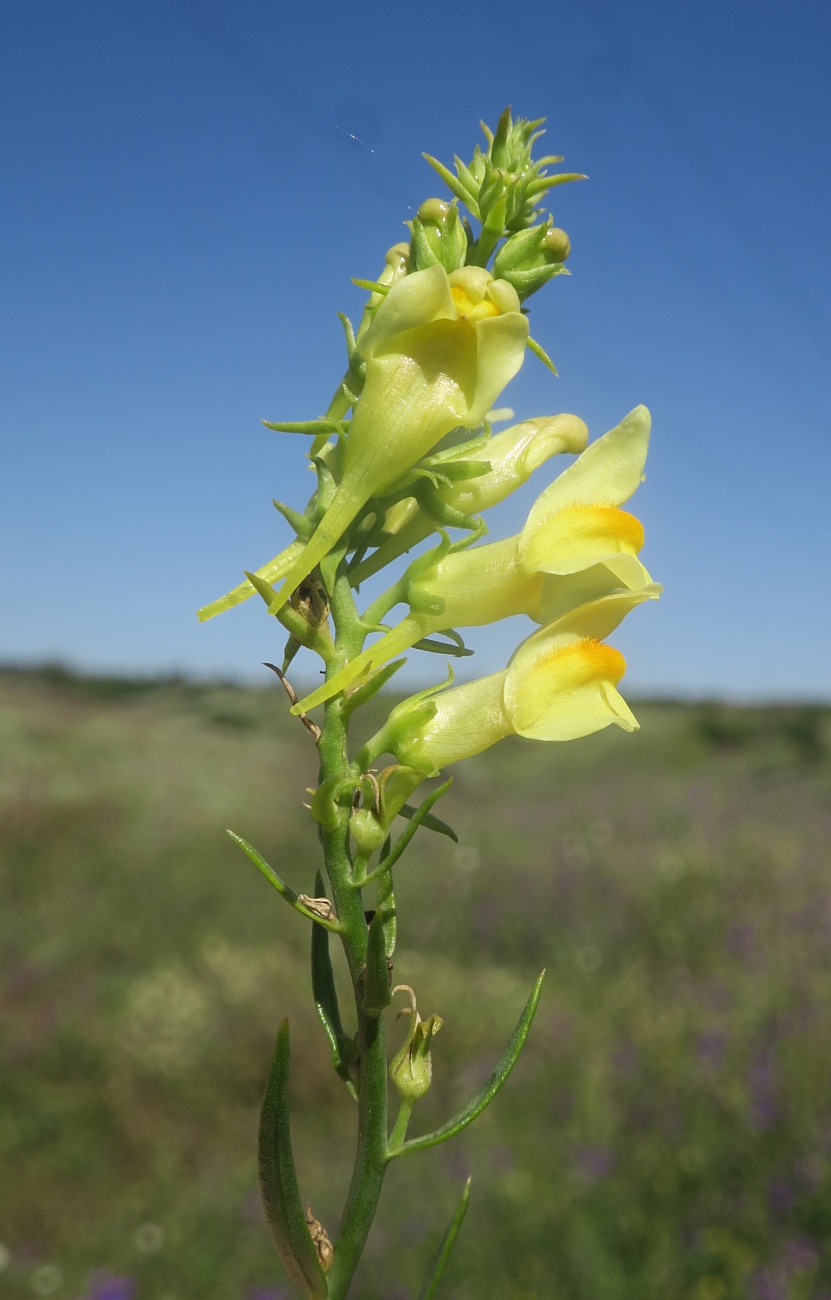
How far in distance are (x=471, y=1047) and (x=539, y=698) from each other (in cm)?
552

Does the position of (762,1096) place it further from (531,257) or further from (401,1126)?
(531,257)

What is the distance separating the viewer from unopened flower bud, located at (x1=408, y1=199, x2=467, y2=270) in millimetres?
1478

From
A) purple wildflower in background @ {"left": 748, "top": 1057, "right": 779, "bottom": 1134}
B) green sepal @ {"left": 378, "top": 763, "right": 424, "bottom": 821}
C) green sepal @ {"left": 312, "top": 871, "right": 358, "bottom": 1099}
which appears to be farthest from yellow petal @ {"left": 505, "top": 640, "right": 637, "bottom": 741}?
purple wildflower in background @ {"left": 748, "top": 1057, "right": 779, "bottom": 1134}

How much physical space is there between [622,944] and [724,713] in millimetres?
10892

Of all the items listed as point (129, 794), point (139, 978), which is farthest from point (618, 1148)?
point (129, 794)

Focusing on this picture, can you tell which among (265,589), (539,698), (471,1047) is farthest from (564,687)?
(471,1047)

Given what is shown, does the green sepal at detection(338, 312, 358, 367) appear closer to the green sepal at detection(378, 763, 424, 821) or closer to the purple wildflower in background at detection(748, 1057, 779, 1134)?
the green sepal at detection(378, 763, 424, 821)

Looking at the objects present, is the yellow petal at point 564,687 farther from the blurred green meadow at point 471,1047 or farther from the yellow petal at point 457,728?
the blurred green meadow at point 471,1047

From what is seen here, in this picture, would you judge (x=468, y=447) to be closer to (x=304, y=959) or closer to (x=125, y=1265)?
(x=125, y=1265)

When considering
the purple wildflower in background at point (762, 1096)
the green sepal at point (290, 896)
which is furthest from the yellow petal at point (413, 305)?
the purple wildflower in background at point (762, 1096)

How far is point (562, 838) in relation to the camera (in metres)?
10.1

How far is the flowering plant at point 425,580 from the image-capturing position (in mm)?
1334

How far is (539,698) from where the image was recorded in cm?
155

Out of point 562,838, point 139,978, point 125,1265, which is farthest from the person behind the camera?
point 562,838
